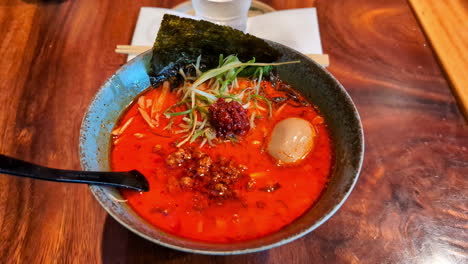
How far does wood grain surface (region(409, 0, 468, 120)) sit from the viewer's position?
6.00 ft

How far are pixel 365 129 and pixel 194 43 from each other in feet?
2.92

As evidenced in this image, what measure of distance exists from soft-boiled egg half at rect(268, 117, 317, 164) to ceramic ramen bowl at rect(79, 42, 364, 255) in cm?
10

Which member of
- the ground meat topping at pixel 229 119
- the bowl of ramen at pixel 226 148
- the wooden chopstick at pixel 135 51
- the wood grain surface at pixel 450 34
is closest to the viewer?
the bowl of ramen at pixel 226 148

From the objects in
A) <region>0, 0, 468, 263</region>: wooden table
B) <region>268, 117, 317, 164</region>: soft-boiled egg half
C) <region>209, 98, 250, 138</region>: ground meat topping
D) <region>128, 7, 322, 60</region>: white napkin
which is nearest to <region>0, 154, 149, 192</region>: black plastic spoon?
<region>0, 0, 468, 263</region>: wooden table

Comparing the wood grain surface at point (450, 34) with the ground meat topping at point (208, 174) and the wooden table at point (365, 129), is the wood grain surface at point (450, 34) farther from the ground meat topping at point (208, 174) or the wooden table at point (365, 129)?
the ground meat topping at point (208, 174)

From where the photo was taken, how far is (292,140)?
4.24 ft

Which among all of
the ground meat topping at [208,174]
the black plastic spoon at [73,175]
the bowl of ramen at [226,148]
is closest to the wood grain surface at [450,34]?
the bowl of ramen at [226,148]

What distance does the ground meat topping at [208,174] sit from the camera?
1186mm

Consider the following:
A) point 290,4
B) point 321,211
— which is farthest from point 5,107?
point 290,4

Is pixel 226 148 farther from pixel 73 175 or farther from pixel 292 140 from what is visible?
pixel 73 175

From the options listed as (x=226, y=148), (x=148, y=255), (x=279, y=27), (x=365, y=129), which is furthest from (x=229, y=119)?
(x=279, y=27)

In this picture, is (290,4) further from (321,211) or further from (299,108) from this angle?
(321,211)

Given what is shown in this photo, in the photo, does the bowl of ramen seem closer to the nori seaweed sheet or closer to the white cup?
the nori seaweed sheet

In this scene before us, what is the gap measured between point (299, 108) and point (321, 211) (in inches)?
22.0
